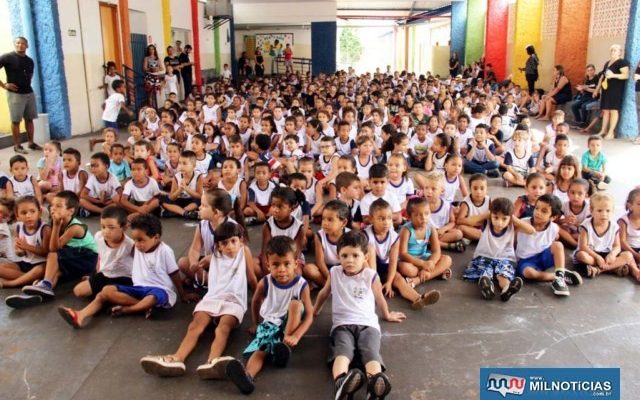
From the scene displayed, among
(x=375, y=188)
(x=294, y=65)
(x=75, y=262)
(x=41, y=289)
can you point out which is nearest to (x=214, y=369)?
(x=41, y=289)

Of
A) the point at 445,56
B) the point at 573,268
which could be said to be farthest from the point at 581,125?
the point at 445,56

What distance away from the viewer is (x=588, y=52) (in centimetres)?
1146

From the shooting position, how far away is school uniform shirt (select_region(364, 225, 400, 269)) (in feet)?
12.0

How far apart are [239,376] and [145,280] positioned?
1.11m

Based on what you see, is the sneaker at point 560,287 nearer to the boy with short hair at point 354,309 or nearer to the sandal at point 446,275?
the sandal at point 446,275

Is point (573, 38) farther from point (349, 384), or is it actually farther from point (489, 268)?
point (349, 384)

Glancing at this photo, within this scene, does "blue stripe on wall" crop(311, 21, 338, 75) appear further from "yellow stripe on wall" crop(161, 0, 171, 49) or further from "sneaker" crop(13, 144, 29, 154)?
"sneaker" crop(13, 144, 29, 154)

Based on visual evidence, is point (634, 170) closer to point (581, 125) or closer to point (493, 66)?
point (581, 125)

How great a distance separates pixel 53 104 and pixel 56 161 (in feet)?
13.5

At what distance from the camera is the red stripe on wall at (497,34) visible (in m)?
16.9

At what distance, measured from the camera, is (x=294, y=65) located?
25.6 m

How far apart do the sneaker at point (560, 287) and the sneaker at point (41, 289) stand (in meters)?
3.23

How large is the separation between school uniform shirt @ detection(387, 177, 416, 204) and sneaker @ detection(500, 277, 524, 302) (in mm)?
1433

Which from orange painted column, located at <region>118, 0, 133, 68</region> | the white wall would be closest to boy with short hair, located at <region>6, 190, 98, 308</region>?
orange painted column, located at <region>118, 0, 133, 68</region>
